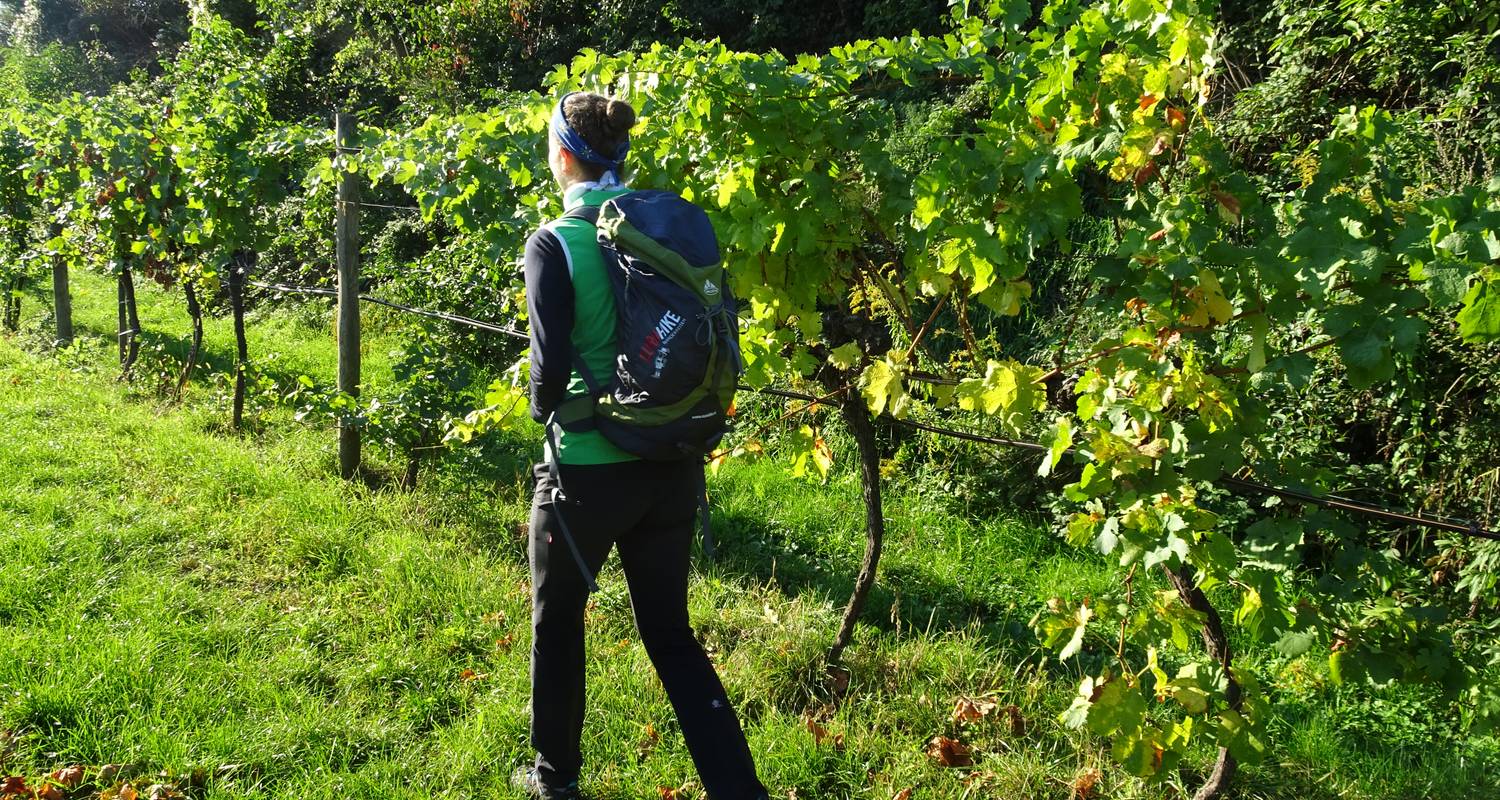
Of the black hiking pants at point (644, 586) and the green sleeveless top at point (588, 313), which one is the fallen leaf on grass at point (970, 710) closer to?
the black hiking pants at point (644, 586)

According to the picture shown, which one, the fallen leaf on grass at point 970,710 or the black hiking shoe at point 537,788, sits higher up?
the fallen leaf on grass at point 970,710

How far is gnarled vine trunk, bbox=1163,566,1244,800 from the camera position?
7.73ft

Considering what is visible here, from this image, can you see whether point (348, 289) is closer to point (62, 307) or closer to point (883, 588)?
point (883, 588)

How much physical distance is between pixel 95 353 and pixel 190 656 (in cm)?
656

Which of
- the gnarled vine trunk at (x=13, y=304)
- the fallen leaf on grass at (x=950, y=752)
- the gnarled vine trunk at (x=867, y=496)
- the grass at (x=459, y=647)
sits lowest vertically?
the gnarled vine trunk at (x=13, y=304)

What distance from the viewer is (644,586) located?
2.48 m

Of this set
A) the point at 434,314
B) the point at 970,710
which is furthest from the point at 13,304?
the point at 970,710

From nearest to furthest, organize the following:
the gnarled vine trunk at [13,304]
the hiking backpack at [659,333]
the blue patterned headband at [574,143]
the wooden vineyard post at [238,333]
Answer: the hiking backpack at [659,333], the blue patterned headband at [574,143], the wooden vineyard post at [238,333], the gnarled vine trunk at [13,304]

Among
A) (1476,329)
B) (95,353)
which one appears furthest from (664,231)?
(95,353)

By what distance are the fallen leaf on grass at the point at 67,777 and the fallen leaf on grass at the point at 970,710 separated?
2.54 metres

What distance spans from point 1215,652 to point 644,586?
1.45m

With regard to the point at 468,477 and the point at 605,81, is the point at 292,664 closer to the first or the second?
the point at 468,477

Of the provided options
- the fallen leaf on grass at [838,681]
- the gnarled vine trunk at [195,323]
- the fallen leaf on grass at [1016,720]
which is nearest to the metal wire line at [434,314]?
the gnarled vine trunk at [195,323]

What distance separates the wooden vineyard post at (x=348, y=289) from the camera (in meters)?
5.04
